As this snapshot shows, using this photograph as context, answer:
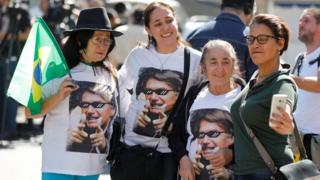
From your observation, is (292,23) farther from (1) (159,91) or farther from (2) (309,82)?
(1) (159,91)

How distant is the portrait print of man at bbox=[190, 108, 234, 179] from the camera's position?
5102mm

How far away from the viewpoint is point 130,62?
5.62m

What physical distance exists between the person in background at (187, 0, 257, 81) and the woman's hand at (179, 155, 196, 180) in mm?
843

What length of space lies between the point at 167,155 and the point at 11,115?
260 inches

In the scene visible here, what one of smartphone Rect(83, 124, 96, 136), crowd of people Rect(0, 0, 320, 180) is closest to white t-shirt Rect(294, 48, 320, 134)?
crowd of people Rect(0, 0, 320, 180)

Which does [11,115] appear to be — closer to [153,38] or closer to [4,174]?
[4,174]

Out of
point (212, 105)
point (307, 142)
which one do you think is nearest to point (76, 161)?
point (212, 105)

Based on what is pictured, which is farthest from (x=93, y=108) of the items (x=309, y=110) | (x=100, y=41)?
(x=309, y=110)

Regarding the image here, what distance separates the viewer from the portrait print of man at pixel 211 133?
16.7ft

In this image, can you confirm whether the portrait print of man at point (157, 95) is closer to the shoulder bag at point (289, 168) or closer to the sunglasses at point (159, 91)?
the sunglasses at point (159, 91)

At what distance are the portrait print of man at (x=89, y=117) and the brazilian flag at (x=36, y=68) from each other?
188 millimetres

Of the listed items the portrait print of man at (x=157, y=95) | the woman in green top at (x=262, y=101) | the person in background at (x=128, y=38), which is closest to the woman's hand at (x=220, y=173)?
the woman in green top at (x=262, y=101)

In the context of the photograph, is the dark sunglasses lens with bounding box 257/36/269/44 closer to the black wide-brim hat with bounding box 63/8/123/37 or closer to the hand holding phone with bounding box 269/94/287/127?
the hand holding phone with bounding box 269/94/287/127

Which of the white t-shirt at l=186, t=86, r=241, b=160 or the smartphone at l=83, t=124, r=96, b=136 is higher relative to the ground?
the white t-shirt at l=186, t=86, r=241, b=160
